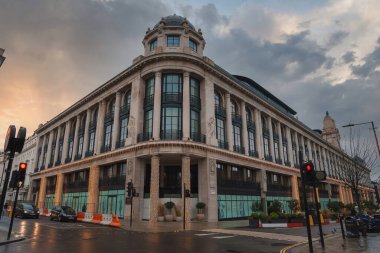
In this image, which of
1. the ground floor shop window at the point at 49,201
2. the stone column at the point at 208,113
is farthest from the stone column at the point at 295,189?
the ground floor shop window at the point at 49,201

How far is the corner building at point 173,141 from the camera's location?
99.3 ft

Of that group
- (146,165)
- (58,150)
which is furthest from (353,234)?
(58,150)

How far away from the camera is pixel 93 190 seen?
37.4 meters

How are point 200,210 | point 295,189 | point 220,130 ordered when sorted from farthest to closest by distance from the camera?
point 295,189
point 220,130
point 200,210

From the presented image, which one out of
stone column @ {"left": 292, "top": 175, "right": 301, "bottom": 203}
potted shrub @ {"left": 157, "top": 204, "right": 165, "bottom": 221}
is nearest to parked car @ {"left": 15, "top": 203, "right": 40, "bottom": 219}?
potted shrub @ {"left": 157, "top": 204, "right": 165, "bottom": 221}

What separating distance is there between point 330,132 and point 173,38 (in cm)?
7403

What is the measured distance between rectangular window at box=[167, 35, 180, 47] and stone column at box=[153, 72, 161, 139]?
16.7 ft

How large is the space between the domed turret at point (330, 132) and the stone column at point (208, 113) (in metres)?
69.0

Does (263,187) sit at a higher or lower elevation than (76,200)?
higher

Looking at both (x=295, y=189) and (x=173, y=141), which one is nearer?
(x=173, y=141)

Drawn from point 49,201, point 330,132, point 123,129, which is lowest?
point 49,201

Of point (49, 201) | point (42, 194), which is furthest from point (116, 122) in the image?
point (42, 194)

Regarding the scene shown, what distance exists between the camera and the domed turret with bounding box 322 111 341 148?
8733 cm

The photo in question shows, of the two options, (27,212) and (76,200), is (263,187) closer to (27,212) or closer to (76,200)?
(76,200)
